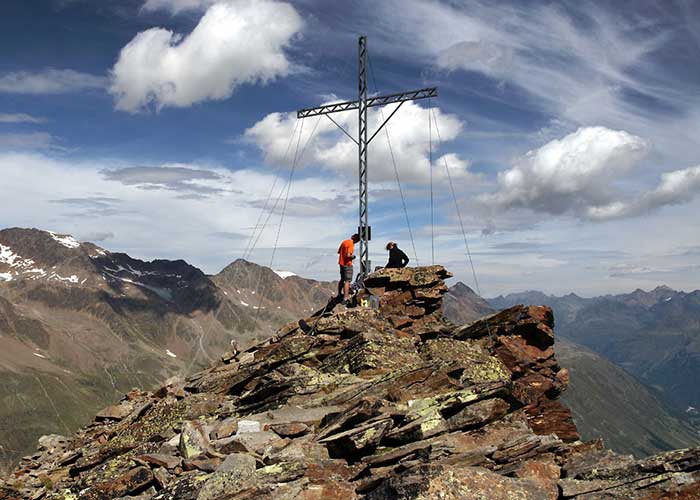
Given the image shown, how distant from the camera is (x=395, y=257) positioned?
122 feet

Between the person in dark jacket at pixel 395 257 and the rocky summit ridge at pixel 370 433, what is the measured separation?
5.07 metres

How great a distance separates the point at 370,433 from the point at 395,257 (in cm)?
2247

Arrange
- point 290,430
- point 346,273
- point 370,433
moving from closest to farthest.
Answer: point 370,433, point 290,430, point 346,273

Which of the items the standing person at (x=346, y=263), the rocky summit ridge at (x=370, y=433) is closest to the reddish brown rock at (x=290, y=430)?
the rocky summit ridge at (x=370, y=433)

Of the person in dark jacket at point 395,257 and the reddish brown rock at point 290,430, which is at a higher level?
the person in dark jacket at point 395,257

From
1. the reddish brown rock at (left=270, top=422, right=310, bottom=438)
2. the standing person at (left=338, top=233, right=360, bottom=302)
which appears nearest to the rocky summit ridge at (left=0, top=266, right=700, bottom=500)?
the reddish brown rock at (left=270, top=422, right=310, bottom=438)

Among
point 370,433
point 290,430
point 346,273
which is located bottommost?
point 290,430

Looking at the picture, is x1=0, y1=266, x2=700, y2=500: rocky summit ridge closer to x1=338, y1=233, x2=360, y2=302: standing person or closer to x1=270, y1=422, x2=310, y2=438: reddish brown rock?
x1=270, y1=422, x2=310, y2=438: reddish brown rock

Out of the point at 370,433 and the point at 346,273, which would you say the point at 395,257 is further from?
the point at 370,433

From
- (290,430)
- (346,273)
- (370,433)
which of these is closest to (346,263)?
(346,273)

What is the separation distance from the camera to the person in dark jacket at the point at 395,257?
3684 centimetres

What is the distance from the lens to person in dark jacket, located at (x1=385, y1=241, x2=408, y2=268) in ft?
121

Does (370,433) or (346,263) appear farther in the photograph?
(346,263)

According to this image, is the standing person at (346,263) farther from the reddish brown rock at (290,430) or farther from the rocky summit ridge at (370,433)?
the reddish brown rock at (290,430)
